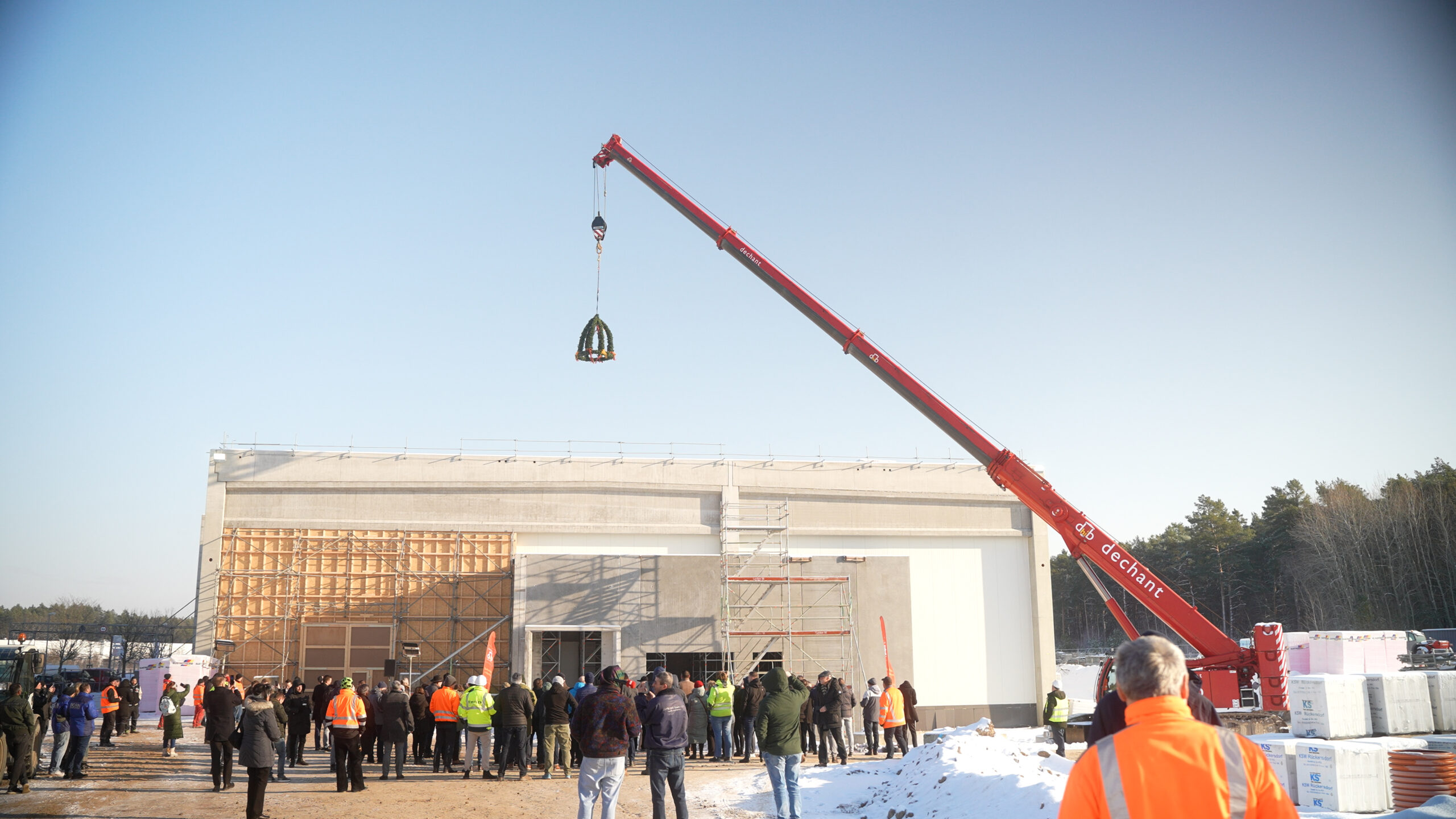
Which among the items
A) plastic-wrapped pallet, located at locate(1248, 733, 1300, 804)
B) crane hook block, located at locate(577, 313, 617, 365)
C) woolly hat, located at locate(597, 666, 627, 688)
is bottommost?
plastic-wrapped pallet, located at locate(1248, 733, 1300, 804)

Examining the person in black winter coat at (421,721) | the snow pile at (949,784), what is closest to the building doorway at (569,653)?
the person in black winter coat at (421,721)

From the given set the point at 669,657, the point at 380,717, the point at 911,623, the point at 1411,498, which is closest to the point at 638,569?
the point at 669,657

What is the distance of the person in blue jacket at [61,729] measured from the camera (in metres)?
15.9

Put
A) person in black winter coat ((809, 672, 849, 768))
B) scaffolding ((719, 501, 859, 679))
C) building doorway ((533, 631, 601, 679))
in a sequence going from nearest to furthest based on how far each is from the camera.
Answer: person in black winter coat ((809, 672, 849, 768)) → scaffolding ((719, 501, 859, 679)) → building doorway ((533, 631, 601, 679))

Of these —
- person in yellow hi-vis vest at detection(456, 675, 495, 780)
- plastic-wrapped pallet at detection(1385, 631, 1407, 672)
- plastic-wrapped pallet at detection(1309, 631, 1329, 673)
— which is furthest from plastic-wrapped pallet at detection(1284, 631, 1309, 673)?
person in yellow hi-vis vest at detection(456, 675, 495, 780)

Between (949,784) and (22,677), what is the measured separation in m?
15.9

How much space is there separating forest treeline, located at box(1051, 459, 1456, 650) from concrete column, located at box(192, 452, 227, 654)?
38.3m

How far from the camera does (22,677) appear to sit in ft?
58.3

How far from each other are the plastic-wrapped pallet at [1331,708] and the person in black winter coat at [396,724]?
15176 mm

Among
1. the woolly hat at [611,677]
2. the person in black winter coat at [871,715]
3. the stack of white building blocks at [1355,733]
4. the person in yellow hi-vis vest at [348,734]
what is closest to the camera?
the woolly hat at [611,677]

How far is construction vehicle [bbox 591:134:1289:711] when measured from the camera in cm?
1909

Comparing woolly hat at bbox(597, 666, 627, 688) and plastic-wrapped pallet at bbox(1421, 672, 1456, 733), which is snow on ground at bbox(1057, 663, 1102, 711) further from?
woolly hat at bbox(597, 666, 627, 688)

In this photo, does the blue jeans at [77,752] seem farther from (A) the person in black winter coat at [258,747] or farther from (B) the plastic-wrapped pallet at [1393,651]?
(B) the plastic-wrapped pallet at [1393,651]

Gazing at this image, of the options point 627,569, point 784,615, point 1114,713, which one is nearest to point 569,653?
point 627,569
